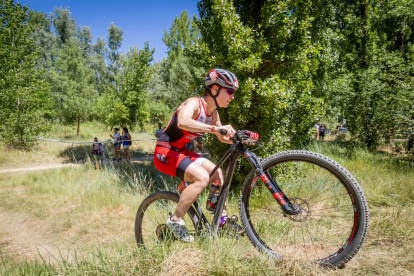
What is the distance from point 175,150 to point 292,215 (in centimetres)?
149

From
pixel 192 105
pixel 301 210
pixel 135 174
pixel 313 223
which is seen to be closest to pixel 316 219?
pixel 313 223

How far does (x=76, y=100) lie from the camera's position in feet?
75.4

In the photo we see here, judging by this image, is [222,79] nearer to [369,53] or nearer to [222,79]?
[222,79]

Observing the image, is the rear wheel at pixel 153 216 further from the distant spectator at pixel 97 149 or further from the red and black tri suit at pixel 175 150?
the distant spectator at pixel 97 149

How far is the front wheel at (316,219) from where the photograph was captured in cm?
212

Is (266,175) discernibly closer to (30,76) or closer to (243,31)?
(243,31)

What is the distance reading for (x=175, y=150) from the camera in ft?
9.59

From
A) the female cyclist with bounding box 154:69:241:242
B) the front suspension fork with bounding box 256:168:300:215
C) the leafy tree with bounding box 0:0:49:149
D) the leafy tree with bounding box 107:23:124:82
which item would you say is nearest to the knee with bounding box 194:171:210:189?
the female cyclist with bounding box 154:69:241:242

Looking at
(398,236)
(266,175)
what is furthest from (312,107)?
(266,175)

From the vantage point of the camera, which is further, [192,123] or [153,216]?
[153,216]

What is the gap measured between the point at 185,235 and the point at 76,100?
2434 centimetres

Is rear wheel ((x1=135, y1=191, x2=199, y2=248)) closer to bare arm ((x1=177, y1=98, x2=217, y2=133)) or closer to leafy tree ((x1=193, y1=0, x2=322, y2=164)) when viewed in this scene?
bare arm ((x1=177, y1=98, x2=217, y2=133))

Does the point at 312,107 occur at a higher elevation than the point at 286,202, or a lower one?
higher

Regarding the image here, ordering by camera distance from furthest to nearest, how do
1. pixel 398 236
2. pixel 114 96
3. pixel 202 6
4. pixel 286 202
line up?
pixel 114 96
pixel 202 6
pixel 398 236
pixel 286 202
